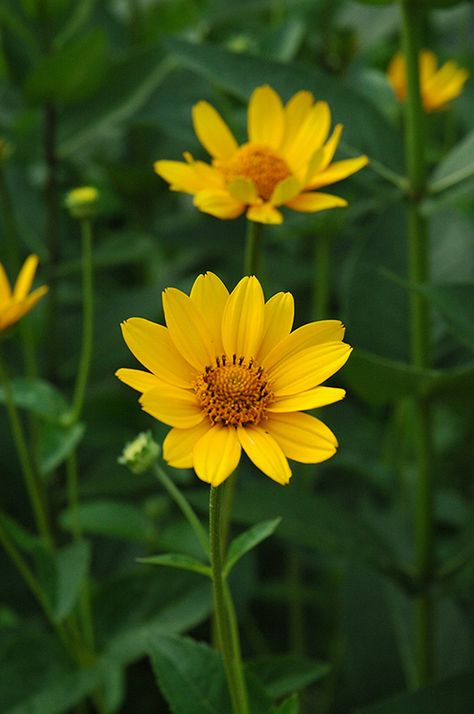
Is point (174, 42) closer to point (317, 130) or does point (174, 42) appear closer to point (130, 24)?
point (317, 130)

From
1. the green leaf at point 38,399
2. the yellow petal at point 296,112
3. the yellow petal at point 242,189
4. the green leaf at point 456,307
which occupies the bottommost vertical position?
the green leaf at point 38,399

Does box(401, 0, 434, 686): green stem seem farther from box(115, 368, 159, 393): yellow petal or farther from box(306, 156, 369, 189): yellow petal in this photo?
box(115, 368, 159, 393): yellow petal

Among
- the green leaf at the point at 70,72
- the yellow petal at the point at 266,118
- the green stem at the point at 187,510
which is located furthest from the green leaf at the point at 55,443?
the green leaf at the point at 70,72

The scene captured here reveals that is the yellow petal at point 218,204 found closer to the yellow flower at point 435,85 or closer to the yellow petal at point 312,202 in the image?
the yellow petal at point 312,202

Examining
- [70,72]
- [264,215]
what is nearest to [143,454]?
[264,215]

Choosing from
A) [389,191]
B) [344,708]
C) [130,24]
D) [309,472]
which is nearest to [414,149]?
[389,191]

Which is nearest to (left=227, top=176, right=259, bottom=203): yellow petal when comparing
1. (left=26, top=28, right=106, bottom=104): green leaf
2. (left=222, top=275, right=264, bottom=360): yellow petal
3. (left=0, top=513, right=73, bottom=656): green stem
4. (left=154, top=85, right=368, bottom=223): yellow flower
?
(left=154, top=85, right=368, bottom=223): yellow flower
